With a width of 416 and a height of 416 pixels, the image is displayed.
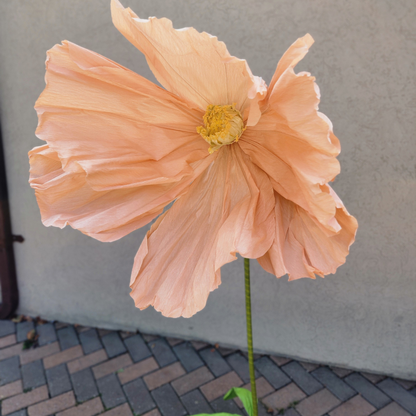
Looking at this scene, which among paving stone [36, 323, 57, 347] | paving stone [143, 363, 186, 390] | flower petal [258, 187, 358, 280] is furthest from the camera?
paving stone [36, 323, 57, 347]

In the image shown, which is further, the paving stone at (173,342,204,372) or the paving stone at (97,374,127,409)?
the paving stone at (173,342,204,372)

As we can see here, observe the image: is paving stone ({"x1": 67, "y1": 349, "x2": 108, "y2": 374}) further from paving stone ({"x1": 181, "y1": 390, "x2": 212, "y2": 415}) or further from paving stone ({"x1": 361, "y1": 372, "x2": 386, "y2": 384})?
paving stone ({"x1": 361, "y1": 372, "x2": 386, "y2": 384})

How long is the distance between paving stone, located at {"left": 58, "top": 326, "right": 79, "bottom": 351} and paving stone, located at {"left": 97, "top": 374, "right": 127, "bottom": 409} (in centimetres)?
50

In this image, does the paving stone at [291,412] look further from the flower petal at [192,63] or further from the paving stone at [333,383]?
→ the flower petal at [192,63]

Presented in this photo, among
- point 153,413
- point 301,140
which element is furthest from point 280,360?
point 301,140

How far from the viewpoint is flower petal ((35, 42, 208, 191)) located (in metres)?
0.76

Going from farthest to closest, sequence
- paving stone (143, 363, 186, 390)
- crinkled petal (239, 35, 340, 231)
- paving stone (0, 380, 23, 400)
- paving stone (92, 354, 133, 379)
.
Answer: paving stone (92, 354, 133, 379), paving stone (143, 363, 186, 390), paving stone (0, 380, 23, 400), crinkled petal (239, 35, 340, 231)

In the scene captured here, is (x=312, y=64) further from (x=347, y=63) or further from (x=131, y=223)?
(x=131, y=223)

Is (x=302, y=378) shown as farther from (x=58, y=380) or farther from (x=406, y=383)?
(x=58, y=380)

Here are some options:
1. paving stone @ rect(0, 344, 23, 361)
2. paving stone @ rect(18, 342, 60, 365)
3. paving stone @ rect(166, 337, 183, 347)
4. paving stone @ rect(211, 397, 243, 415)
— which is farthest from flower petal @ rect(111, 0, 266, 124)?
paving stone @ rect(0, 344, 23, 361)

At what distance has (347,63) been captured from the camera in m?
1.88

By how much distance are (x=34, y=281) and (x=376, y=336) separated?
8.74 feet

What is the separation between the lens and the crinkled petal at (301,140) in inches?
24.8

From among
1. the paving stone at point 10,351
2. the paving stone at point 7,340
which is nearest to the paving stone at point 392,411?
the paving stone at point 10,351
